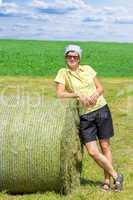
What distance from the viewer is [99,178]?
852 centimetres

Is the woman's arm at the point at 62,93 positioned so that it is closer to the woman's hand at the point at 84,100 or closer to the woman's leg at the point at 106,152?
the woman's hand at the point at 84,100

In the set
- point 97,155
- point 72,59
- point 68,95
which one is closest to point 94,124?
point 97,155

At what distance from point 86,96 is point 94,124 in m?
0.43

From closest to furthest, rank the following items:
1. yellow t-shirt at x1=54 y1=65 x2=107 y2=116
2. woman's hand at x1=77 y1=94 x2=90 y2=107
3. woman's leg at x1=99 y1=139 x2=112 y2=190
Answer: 1. woman's hand at x1=77 y1=94 x2=90 y2=107
2. yellow t-shirt at x1=54 y1=65 x2=107 y2=116
3. woman's leg at x1=99 y1=139 x2=112 y2=190

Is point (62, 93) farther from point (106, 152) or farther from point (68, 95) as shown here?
point (106, 152)

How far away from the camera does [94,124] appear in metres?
7.60

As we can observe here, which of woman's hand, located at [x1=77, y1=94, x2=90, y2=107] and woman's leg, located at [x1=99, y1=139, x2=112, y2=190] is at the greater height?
woman's hand, located at [x1=77, y1=94, x2=90, y2=107]

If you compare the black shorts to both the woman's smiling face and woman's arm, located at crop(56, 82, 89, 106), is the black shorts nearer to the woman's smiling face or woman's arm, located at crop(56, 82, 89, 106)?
woman's arm, located at crop(56, 82, 89, 106)

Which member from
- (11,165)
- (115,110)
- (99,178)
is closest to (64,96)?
(11,165)

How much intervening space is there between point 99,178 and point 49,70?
2360 centimetres

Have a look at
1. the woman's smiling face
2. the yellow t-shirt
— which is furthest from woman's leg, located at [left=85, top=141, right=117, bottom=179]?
the woman's smiling face

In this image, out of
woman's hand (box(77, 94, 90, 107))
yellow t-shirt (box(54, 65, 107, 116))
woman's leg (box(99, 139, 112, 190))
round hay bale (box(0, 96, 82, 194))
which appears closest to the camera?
round hay bale (box(0, 96, 82, 194))

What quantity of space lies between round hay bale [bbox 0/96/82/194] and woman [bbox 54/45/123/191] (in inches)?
7.3

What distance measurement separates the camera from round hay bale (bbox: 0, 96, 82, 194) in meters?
7.08
